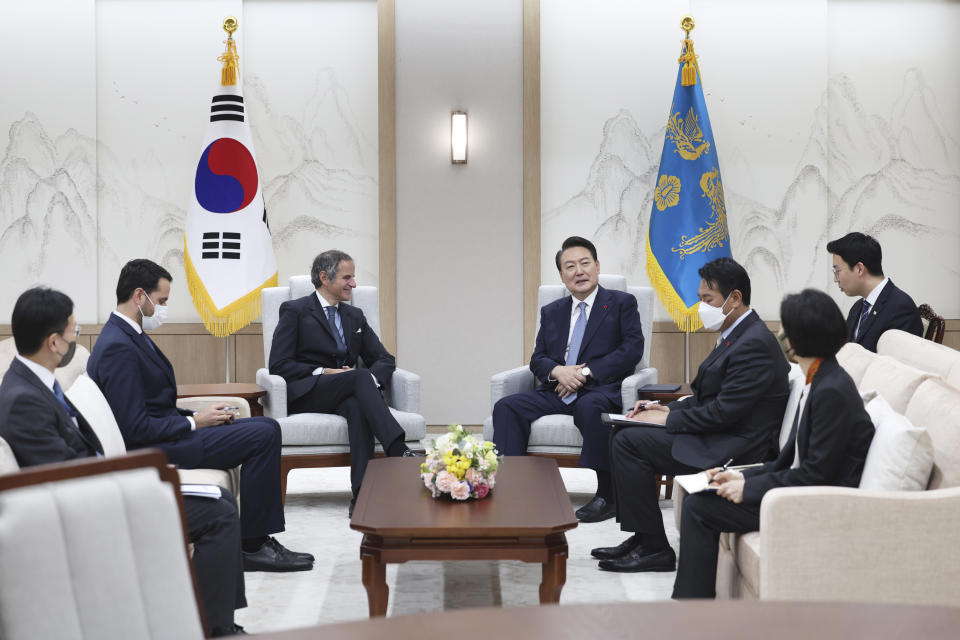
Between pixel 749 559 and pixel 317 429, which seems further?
pixel 317 429

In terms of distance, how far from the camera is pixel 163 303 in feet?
13.4

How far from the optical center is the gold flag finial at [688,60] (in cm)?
646

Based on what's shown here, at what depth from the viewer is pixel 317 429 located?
4.86 meters

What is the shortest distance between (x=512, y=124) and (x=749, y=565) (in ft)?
14.6

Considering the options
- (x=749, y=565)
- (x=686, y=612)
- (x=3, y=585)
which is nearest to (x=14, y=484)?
(x=3, y=585)

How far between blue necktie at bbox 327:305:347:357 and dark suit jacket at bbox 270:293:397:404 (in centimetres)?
2

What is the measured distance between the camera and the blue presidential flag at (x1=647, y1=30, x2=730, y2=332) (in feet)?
21.1

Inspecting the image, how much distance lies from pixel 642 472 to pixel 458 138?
341cm

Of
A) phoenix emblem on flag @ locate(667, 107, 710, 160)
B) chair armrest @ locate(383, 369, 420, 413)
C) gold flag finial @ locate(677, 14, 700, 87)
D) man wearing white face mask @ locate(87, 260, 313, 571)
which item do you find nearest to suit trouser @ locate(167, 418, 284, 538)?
man wearing white face mask @ locate(87, 260, 313, 571)

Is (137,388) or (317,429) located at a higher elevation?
(137,388)

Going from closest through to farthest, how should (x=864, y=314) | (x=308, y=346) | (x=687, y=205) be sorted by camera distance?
(x=864, y=314) → (x=308, y=346) → (x=687, y=205)

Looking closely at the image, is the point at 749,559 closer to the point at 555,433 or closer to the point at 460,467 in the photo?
the point at 460,467

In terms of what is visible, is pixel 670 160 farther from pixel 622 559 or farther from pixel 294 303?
pixel 622 559

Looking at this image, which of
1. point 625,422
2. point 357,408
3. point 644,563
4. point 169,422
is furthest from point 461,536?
point 357,408
